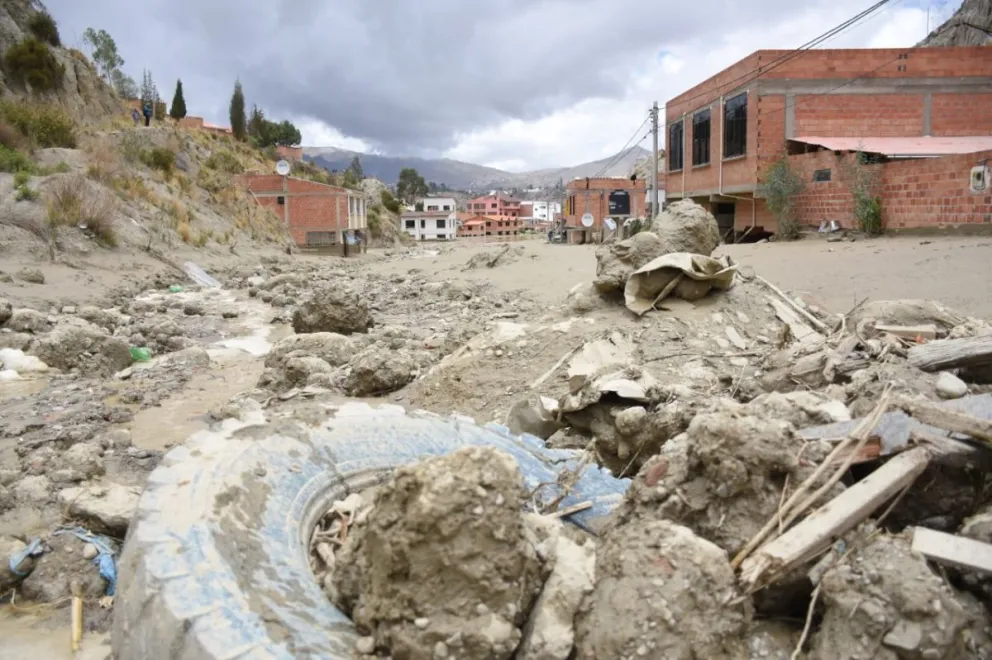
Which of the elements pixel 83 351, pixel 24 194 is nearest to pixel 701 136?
pixel 24 194

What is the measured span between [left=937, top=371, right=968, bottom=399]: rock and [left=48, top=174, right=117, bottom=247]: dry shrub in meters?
17.5

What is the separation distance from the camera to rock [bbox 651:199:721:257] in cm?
708

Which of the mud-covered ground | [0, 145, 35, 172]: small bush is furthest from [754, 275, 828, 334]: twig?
[0, 145, 35, 172]: small bush

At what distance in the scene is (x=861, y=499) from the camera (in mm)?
2131

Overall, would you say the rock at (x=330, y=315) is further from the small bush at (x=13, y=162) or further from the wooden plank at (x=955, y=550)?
the small bush at (x=13, y=162)

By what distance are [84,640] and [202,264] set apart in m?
20.5

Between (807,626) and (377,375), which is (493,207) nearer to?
(377,375)

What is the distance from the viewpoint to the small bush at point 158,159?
3034 centimetres

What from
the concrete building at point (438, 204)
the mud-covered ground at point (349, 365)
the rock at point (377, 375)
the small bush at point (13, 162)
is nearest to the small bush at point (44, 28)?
the small bush at point (13, 162)

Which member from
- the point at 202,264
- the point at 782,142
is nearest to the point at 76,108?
the point at 202,264

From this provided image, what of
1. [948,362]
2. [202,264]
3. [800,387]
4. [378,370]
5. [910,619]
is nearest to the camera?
[910,619]

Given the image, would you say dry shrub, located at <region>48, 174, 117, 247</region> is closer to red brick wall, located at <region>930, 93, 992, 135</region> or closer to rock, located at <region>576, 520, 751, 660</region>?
rock, located at <region>576, 520, 751, 660</region>

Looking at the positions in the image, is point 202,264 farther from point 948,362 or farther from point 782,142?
point 948,362

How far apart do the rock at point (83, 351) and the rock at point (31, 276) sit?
501 centimetres
